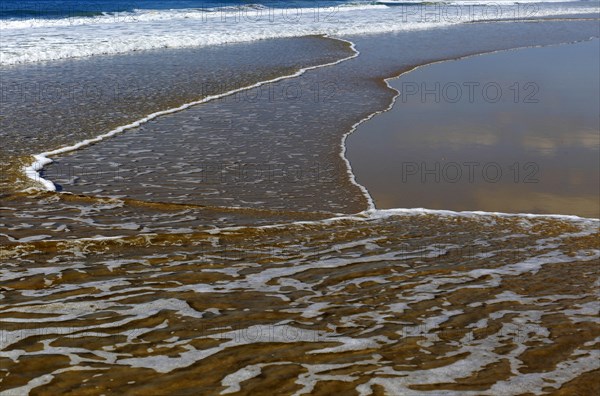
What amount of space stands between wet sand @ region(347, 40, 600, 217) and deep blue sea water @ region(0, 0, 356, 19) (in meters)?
22.3

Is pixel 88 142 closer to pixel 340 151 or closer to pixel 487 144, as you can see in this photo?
pixel 340 151

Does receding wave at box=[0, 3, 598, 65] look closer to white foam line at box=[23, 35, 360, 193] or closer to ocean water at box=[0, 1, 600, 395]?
white foam line at box=[23, 35, 360, 193]

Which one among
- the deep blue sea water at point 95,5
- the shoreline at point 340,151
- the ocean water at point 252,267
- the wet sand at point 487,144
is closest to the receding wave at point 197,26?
the deep blue sea water at point 95,5

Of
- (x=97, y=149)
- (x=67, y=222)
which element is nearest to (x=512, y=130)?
(x=97, y=149)

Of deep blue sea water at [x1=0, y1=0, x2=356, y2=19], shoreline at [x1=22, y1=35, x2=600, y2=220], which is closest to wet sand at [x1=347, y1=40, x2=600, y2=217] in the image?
shoreline at [x1=22, y1=35, x2=600, y2=220]

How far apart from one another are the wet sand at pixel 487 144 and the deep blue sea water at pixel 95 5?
22279mm

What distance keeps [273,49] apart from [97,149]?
12.9m

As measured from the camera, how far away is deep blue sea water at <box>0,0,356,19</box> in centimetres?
3344

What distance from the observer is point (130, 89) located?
14.7 metres

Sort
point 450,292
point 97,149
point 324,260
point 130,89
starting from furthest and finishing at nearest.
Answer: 1. point 130,89
2. point 97,149
3. point 324,260
4. point 450,292

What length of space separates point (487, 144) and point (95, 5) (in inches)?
1323

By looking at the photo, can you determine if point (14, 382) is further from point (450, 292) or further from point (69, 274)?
point (450, 292)

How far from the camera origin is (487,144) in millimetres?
10359

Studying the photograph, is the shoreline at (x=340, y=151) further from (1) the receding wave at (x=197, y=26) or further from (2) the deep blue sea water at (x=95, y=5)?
(2) the deep blue sea water at (x=95, y=5)
